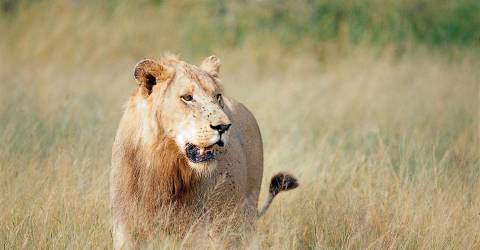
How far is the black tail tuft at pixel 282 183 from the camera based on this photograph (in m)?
5.73

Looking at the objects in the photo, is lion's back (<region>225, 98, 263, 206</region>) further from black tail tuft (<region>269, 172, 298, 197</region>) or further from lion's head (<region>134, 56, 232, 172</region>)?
lion's head (<region>134, 56, 232, 172</region>)

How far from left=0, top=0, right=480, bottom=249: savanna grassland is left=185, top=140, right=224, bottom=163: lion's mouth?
0.50 metres

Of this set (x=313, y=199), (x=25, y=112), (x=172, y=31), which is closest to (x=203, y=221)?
(x=313, y=199)

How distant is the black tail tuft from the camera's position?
5734 millimetres

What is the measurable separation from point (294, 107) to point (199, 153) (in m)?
6.12

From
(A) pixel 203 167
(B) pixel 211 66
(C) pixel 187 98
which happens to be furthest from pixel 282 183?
(C) pixel 187 98

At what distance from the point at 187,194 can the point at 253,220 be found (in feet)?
2.54

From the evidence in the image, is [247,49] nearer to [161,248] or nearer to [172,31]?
[172,31]

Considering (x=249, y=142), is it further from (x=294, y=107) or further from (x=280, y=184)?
(x=294, y=107)

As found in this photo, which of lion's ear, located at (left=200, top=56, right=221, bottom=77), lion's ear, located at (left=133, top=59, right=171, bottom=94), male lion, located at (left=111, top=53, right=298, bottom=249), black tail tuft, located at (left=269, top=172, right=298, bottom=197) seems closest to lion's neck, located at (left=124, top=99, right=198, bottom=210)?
male lion, located at (left=111, top=53, right=298, bottom=249)

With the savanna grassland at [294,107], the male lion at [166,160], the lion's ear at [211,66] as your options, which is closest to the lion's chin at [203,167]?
the male lion at [166,160]

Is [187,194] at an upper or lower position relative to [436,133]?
upper

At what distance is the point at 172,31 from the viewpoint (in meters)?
14.7

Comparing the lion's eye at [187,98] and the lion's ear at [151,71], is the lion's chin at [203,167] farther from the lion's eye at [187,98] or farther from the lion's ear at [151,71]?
the lion's ear at [151,71]
